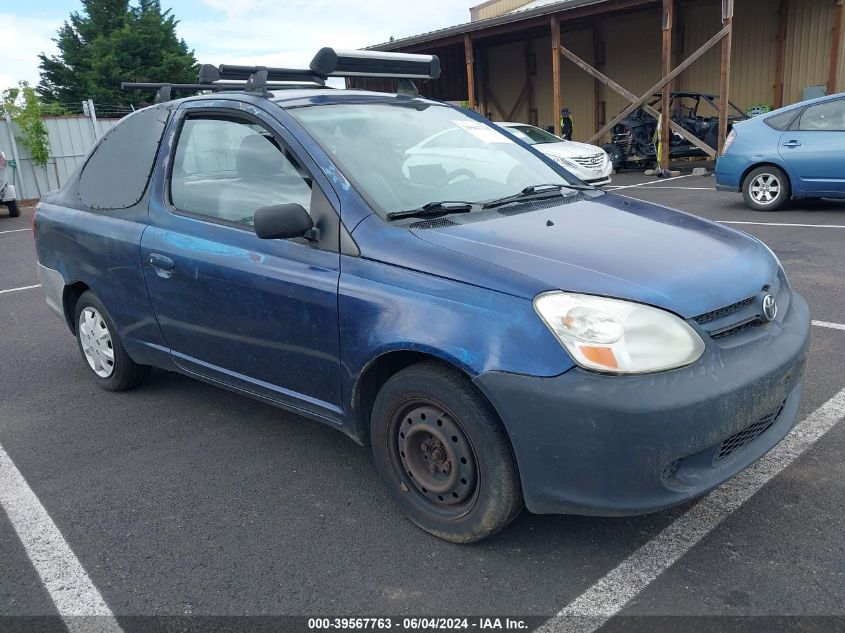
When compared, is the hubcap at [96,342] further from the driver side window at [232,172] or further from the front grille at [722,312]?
the front grille at [722,312]

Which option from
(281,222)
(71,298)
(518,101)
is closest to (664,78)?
(518,101)

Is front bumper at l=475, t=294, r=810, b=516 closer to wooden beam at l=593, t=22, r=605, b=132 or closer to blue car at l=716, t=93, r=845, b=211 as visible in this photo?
blue car at l=716, t=93, r=845, b=211

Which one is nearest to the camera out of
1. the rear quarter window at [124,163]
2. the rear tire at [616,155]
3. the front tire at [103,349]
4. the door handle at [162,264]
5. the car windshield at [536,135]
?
the door handle at [162,264]

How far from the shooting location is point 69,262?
431 centimetres

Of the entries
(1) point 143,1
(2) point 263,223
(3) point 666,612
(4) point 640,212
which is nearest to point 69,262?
(2) point 263,223

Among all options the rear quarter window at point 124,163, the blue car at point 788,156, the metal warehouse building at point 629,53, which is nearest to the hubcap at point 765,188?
the blue car at point 788,156

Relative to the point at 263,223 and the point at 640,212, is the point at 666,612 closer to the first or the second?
the point at 640,212

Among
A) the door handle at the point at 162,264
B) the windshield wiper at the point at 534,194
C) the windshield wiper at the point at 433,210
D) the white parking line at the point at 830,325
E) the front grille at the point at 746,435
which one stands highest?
the windshield wiper at the point at 433,210

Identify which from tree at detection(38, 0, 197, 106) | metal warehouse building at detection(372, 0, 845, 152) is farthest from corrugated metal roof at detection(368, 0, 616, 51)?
tree at detection(38, 0, 197, 106)

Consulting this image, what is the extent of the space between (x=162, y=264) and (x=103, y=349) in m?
1.14

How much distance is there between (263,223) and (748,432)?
6.35 feet

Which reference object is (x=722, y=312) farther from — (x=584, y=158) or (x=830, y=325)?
(x=584, y=158)

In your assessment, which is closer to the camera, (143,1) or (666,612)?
(666,612)

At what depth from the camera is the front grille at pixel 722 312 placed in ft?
7.95
